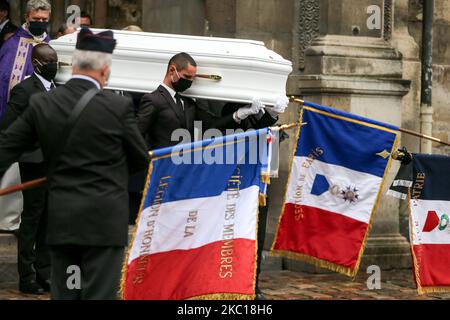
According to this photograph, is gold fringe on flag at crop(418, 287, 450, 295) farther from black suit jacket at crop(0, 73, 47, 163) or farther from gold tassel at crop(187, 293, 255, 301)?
black suit jacket at crop(0, 73, 47, 163)

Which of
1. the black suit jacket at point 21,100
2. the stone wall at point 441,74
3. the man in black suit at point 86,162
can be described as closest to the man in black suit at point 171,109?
the black suit jacket at point 21,100

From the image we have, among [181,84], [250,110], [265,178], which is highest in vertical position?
[181,84]

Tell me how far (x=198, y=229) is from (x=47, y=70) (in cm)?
196

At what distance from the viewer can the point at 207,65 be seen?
9.45 metres

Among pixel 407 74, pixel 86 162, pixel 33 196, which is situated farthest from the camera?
pixel 407 74

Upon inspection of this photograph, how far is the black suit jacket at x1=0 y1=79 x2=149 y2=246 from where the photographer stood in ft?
22.2

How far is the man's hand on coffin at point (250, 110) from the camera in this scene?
9359mm

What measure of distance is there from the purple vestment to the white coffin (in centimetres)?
81

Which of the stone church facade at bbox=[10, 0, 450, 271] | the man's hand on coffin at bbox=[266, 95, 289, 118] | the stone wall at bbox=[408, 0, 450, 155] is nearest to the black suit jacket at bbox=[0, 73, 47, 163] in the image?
the man's hand on coffin at bbox=[266, 95, 289, 118]

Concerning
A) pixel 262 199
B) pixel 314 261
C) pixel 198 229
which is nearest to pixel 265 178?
pixel 262 199

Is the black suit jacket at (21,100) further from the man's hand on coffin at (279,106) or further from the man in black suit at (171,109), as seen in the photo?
the man's hand on coffin at (279,106)

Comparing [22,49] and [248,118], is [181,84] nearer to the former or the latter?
[248,118]
